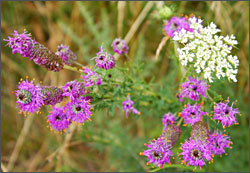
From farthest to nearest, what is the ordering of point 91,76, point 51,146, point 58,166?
1. point 51,146
2. point 58,166
3. point 91,76

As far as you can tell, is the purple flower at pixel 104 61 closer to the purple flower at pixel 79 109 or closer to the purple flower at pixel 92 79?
the purple flower at pixel 92 79

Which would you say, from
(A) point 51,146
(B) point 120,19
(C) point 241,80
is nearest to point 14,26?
(B) point 120,19

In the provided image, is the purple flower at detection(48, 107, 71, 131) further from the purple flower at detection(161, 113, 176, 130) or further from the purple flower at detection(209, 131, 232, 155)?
the purple flower at detection(209, 131, 232, 155)

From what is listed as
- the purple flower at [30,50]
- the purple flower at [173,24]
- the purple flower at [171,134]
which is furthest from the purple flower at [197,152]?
the purple flower at [30,50]

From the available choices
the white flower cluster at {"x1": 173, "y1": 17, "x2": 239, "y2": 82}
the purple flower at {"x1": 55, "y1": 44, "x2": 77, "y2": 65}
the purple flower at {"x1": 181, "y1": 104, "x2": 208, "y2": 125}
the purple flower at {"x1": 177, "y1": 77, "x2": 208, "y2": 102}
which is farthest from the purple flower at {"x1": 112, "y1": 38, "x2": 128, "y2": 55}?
the purple flower at {"x1": 181, "y1": 104, "x2": 208, "y2": 125}

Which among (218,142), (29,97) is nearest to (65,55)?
(29,97)

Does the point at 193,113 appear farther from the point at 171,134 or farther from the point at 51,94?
the point at 51,94

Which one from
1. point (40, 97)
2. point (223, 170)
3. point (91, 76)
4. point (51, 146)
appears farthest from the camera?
point (51, 146)

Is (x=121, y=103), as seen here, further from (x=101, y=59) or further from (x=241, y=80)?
(x=241, y=80)
